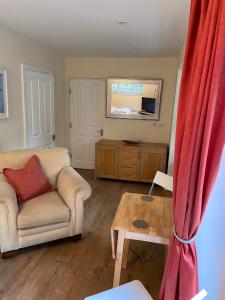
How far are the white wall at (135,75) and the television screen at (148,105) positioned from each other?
19 cm

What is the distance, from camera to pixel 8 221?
7.09ft

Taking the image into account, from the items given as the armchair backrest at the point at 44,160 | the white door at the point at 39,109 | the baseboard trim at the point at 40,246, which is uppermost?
the white door at the point at 39,109

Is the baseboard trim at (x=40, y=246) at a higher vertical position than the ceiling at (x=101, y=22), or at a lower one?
lower

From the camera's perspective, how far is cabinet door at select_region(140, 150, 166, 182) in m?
4.22

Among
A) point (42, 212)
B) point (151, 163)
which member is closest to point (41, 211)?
point (42, 212)

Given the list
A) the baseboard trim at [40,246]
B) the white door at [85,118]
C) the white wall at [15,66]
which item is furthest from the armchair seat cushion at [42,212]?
the white door at [85,118]

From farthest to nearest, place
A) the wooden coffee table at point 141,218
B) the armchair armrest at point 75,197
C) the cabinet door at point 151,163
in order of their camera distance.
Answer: the cabinet door at point 151,163
the armchair armrest at point 75,197
the wooden coffee table at point 141,218

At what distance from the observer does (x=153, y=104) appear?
451 cm

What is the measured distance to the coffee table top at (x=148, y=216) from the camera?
1636 mm

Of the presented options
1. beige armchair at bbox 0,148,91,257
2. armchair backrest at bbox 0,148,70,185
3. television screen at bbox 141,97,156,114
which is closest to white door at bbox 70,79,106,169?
television screen at bbox 141,97,156,114

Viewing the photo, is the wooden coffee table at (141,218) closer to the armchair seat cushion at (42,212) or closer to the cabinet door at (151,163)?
the armchair seat cushion at (42,212)

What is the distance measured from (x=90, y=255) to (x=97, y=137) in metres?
2.92

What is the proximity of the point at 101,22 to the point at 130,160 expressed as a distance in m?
2.50

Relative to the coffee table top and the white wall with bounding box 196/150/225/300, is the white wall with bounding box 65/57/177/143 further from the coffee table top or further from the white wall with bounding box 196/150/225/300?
the white wall with bounding box 196/150/225/300
